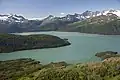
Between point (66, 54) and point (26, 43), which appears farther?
point (26, 43)

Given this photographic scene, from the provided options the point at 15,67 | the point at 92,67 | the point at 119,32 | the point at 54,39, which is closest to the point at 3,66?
the point at 15,67

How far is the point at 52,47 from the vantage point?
338ft

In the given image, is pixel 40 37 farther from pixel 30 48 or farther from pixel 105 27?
pixel 105 27

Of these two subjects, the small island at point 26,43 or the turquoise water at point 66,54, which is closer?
the turquoise water at point 66,54

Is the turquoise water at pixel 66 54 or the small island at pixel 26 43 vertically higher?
the small island at pixel 26 43

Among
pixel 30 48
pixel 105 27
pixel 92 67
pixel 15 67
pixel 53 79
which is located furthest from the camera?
pixel 105 27

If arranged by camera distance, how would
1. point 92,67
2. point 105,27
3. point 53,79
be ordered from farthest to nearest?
point 105,27 < point 92,67 < point 53,79

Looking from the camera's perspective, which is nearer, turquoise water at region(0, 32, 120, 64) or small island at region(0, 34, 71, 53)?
turquoise water at region(0, 32, 120, 64)

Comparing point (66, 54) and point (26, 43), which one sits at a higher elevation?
point (26, 43)

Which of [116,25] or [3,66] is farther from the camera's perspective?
[116,25]

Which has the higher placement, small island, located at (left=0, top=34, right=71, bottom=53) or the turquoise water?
small island, located at (left=0, top=34, right=71, bottom=53)

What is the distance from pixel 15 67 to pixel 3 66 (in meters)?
4.02

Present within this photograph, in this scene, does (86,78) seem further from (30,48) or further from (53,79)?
(30,48)

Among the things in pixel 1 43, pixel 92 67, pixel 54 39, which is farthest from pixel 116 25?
pixel 92 67
